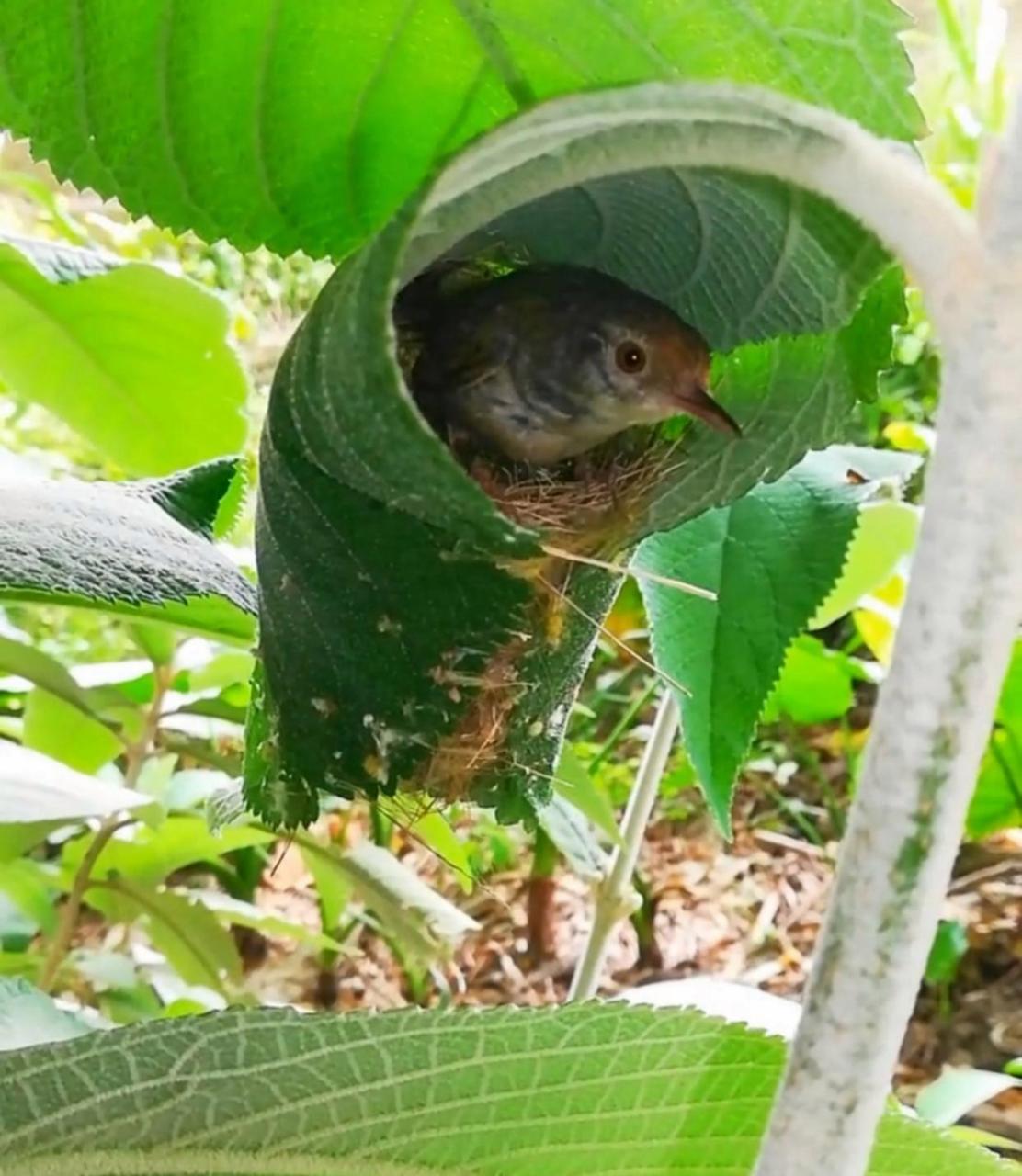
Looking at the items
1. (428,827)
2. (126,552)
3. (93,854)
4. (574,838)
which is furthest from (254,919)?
(126,552)

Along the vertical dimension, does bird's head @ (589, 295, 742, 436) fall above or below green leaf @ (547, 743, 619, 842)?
above

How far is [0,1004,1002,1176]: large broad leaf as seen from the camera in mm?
292

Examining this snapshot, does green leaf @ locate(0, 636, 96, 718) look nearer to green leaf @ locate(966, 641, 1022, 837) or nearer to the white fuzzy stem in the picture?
the white fuzzy stem

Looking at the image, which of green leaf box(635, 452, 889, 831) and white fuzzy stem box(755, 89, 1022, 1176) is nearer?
white fuzzy stem box(755, 89, 1022, 1176)

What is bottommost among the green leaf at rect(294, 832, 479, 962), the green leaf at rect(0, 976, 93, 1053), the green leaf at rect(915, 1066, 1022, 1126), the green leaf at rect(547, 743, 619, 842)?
the green leaf at rect(915, 1066, 1022, 1126)

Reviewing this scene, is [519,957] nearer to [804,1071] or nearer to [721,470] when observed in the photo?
[721,470]

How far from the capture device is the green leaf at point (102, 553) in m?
0.34

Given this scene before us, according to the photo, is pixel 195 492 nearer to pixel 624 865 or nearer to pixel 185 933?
pixel 624 865

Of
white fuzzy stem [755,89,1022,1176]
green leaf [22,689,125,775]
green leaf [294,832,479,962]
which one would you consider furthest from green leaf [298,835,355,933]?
white fuzzy stem [755,89,1022,1176]

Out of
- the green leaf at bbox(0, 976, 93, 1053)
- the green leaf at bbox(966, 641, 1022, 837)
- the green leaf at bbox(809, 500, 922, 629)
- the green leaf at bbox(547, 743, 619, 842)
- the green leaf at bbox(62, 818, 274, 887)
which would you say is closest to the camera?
the green leaf at bbox(0, 976, 93, 1053)

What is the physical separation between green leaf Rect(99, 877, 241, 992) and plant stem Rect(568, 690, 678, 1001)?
27 cm

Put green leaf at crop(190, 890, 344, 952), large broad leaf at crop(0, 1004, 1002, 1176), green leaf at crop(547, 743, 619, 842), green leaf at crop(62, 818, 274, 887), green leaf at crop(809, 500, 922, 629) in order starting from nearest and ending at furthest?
large broad leaf at crop(0, 1004, 1002, 1176), green leaf at crop(547, 743, 619, 842), green leaf at crop(809, 500, 922, 629), green leaf at crop(62, 818, 274, 887), green leaf at crop(190, 890, 344, 952)

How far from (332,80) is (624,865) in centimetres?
46

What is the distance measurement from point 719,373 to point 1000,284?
159mm
